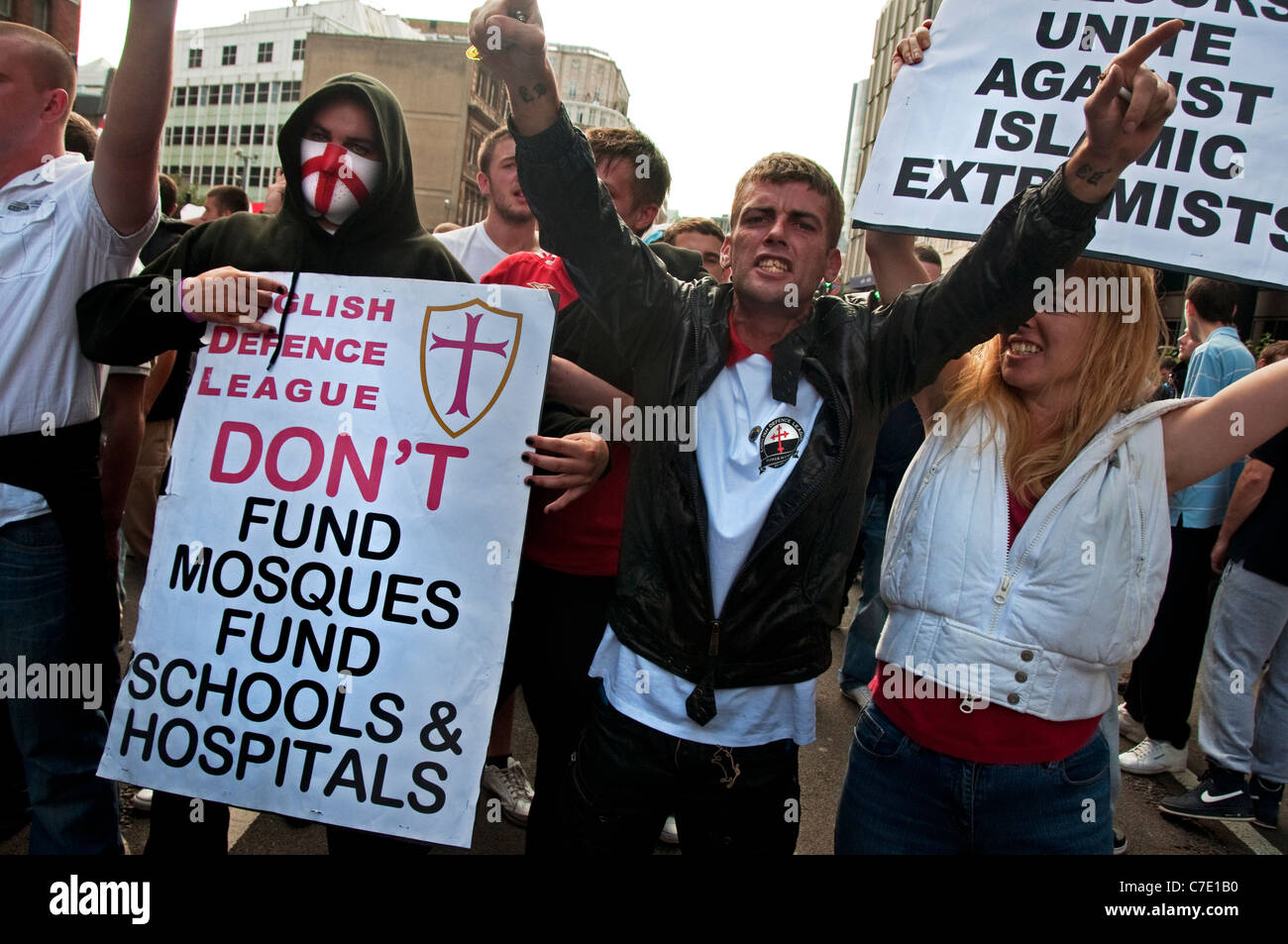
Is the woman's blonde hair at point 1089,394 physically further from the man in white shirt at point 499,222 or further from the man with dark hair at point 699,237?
the man with dark hair at point 699,237

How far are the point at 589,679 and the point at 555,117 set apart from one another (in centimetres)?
138

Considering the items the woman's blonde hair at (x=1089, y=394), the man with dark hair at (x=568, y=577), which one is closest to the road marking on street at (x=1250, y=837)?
the woman's blonde hair at (x=1089, y=394)

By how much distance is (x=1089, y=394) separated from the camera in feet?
6.47

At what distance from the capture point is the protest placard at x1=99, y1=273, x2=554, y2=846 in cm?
200

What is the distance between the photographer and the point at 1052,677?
1846 mm

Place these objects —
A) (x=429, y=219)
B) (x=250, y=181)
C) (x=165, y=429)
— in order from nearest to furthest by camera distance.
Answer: (x=165, y=429)
(x=429, y=219)
(x=250, y=181)

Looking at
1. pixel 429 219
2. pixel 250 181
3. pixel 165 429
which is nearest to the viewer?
pixel 165 429

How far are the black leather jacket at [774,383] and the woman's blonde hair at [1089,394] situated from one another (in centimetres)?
20

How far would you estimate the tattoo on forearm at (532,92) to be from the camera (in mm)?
1771

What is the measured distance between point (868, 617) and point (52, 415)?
389 centimetres

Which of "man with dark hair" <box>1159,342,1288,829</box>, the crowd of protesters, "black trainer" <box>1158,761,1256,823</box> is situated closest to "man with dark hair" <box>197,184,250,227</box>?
the crowd of protesters

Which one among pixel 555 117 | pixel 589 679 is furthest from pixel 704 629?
pixel 555 117

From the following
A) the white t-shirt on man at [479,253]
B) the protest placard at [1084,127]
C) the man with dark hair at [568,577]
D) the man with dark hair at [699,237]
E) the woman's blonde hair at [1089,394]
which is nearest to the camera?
the woman's blonde hair at [1089,394]

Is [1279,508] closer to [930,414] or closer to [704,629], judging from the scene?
[930,414]
